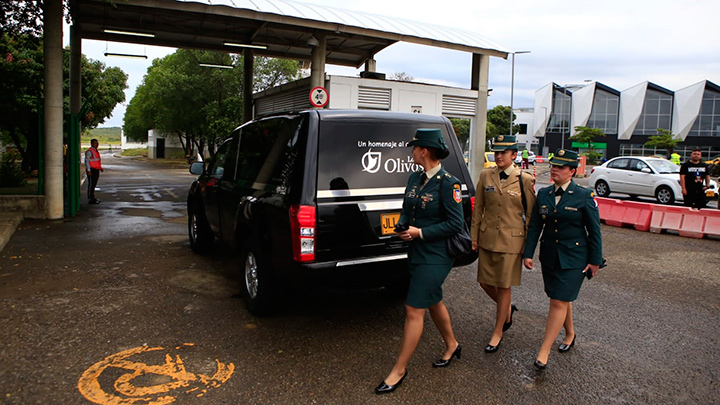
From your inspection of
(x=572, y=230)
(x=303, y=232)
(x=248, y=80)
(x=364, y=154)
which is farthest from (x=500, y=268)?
(x=248, y=80)

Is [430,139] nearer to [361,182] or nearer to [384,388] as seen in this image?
[361,182]

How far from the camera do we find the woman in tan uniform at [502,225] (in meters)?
4.24

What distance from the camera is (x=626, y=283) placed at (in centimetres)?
670

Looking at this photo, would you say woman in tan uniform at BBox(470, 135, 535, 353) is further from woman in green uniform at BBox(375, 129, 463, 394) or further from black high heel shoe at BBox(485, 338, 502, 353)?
woman in green uniform at BBox(375, 129, 463, 394)

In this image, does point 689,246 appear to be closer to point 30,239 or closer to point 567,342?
point 567,342

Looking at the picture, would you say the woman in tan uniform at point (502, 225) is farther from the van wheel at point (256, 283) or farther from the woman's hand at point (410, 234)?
the van wheel at point (256, 283)

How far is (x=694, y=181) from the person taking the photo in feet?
37.8

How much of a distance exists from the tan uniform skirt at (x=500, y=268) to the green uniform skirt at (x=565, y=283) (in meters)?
0.30

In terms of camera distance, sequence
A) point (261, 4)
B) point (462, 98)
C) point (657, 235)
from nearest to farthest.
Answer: point (657, 235)
point (261, 4)
point (462, 98)

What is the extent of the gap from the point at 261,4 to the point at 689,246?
1096 centimetres

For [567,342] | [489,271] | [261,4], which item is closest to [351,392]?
[489,271]

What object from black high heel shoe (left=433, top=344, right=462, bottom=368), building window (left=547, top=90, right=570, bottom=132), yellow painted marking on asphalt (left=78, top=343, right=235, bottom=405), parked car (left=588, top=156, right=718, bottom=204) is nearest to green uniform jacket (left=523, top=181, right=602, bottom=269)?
black high heel shoe (left=433, top=344, right=462, bottom=368)

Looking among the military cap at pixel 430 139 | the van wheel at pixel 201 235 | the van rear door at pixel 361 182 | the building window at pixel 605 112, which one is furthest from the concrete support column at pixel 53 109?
the building window at pixel 605 112

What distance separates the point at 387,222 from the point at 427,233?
98cm
